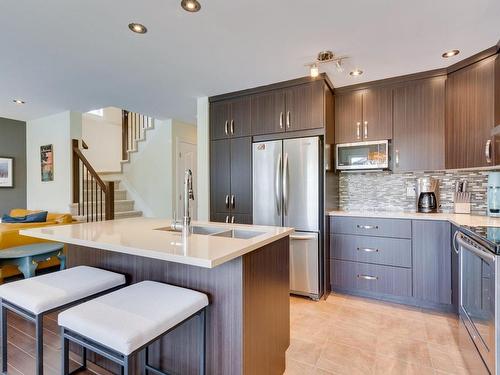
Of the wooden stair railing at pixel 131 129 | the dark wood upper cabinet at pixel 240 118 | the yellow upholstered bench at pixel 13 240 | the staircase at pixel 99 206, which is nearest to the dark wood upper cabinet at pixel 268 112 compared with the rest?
the dark wood upper cabinet at pixel 240 118

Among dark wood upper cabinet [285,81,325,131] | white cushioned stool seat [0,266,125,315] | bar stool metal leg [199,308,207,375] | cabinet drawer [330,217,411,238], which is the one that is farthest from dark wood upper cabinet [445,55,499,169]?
white cushioned stool seat [0,266,125,315]

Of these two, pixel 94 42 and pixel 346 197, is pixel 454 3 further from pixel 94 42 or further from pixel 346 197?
pixel 94 42

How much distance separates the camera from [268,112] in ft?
10.5

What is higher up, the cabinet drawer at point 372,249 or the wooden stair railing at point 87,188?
the wooden stair railing at point 87,188

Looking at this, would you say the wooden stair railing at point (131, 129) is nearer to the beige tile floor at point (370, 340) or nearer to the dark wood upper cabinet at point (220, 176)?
the dark wood upper cabinet at point (220, 176)

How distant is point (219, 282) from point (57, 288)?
2.90ft

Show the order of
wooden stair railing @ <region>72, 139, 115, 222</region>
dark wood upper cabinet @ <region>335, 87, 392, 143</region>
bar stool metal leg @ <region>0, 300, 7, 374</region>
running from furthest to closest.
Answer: wooden stair railing @ <region>72, 139, 115, 222</region>, dark wood upper cabinet @ <region>335, 87, 392, 143</region>, bar stool metal leg @ <region>0, 300, 7, 374</region>

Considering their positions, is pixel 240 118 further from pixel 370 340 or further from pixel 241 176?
pixel 370 340

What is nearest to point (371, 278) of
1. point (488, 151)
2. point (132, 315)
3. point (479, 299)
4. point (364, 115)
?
point (479, 299)

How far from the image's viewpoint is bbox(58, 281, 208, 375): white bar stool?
1067 millimetres

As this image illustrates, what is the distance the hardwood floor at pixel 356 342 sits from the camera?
1.80 metres

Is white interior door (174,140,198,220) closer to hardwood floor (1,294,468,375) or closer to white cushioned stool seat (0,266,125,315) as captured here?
hardwood floor (1,294,468,375)

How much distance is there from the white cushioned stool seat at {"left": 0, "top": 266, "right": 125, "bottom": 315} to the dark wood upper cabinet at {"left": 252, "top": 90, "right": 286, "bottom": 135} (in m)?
2.19

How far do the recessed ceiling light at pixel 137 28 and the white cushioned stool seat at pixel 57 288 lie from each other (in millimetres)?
1767
